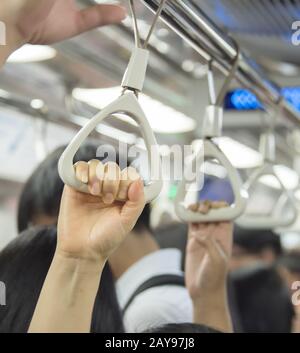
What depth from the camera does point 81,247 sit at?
69 centimetres

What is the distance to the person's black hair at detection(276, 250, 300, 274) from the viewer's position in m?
3.44

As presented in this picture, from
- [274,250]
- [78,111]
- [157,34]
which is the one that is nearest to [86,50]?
[78,111]

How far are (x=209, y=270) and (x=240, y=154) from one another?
1.74 meters

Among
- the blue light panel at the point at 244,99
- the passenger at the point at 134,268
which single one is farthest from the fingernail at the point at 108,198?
the blue light panel at the point at 244,99

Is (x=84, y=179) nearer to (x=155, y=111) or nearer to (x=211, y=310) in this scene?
(x=211, y=310)

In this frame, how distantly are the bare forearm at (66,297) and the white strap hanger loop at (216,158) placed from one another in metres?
0.36

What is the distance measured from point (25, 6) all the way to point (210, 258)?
74 cm

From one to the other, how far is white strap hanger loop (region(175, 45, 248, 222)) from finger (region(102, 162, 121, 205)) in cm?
35

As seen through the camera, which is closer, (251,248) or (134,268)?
(134,268)

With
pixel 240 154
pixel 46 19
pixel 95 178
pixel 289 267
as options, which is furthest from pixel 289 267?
pixel 95 178

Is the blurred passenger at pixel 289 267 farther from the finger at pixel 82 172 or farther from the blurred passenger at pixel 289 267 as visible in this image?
the finger at pixel 82 172

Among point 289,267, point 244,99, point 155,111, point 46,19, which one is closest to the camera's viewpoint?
point 46,19

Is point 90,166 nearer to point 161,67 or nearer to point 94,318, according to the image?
point 94,318

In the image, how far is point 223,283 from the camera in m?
1.33
